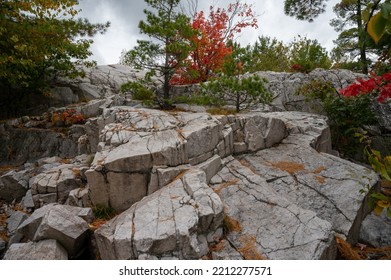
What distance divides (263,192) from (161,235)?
2.50m

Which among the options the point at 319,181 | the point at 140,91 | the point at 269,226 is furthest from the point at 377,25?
the point at 140,91

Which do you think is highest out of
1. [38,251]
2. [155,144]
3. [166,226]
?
[155,144]

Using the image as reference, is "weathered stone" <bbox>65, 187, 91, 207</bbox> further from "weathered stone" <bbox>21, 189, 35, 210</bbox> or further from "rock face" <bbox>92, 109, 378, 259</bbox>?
"weathered stone" <bbox>21, 189, 35, 210</bbox>

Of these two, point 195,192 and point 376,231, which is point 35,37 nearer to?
point 195,192

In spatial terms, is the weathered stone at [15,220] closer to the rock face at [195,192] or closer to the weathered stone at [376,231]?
the rock face at [195,192]

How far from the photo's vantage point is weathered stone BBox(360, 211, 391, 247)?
5.09 metres

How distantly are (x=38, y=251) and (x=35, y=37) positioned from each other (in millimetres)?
8421

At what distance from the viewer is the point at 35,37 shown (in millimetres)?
9266

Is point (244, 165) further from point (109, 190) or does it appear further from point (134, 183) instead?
point (109, 190)

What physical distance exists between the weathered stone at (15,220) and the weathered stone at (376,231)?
8.23m

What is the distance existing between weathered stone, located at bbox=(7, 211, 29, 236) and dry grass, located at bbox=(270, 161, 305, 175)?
6.83m

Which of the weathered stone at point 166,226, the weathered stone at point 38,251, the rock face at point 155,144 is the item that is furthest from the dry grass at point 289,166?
the weathered stone at point 38,251

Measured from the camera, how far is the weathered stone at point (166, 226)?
3.80 m

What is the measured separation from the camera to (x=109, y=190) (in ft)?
18.2
